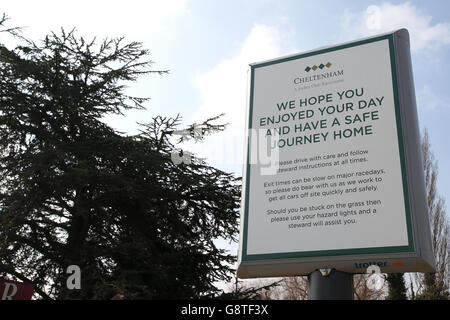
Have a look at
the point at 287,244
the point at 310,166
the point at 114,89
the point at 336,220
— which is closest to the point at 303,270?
the point at 287,244

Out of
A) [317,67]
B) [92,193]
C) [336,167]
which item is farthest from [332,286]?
[92,193]

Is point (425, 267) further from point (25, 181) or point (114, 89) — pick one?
point (114, 89)

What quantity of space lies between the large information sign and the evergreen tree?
17.0 ft

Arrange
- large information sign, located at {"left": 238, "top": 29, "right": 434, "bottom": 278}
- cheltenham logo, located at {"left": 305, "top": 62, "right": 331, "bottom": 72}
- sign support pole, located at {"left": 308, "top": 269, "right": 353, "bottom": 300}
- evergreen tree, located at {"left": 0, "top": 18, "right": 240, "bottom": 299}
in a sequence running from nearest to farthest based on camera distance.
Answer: large information sign, located at {"left": 238, "top": 29, "right": 434, "bottom": 278} → sign support pole, located at {"left": 308, "top": 269, "right": 353, "bottom": 300} → cheltenham logo, located at {"left": 305, "top": 62, "right": 331, "bottom": 72} → evergreen tree, located at {"left": 0, "top": 18, "right": 240, "bottom": 299}

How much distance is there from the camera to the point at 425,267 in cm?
485

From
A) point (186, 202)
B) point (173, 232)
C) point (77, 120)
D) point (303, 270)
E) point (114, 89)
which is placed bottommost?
point (303, 270)

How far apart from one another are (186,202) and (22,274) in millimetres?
4099

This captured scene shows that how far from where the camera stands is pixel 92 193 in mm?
11633

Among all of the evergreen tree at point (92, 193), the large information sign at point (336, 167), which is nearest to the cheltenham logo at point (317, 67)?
the large information sign at point (336, 167)

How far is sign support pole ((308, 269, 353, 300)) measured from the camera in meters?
4.98

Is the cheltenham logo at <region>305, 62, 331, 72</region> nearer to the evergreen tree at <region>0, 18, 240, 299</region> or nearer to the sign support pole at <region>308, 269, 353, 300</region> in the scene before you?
the sign support pole at <region>308, 269, 353, 300</region>

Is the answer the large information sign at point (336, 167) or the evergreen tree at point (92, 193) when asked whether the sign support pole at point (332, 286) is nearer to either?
the large information sign at point (336, 167)

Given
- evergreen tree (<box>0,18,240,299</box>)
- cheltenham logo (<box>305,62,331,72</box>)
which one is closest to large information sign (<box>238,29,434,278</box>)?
cheltenham logo (<box>305,62,331,72</box>)

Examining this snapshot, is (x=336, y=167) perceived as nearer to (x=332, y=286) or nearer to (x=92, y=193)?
(x=332, y=286)
